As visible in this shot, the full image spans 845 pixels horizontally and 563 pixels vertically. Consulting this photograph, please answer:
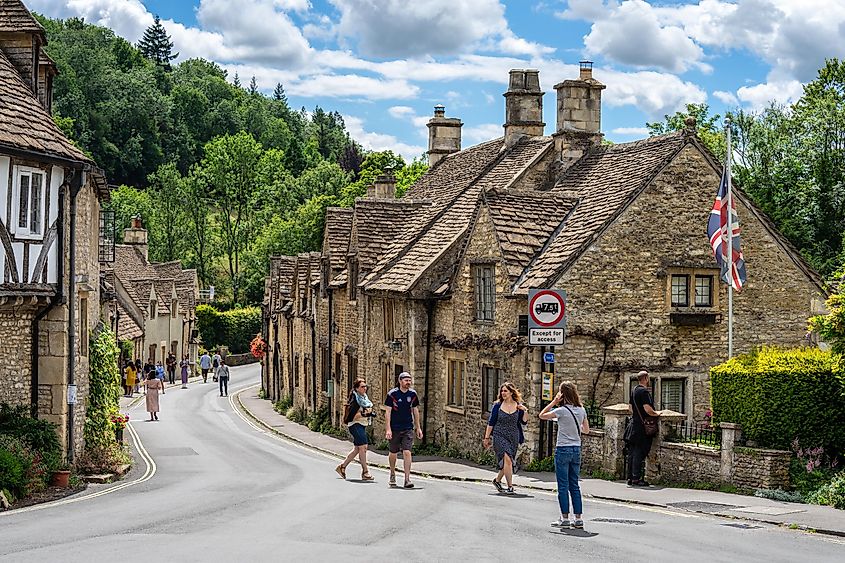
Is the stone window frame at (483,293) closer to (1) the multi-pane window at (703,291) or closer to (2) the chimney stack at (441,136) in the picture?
(1) the multi-pane window at (703,291)

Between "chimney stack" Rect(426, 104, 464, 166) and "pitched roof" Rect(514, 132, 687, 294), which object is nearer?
"pitched roof" Rect(514, 132, 687, 294)

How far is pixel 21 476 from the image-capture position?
2148 cm

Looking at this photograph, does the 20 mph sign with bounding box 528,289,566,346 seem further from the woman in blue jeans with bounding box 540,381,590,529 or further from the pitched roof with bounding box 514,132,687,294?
the woman in blue jeans with bounding box 540,381,590,529

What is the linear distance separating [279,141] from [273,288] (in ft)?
315

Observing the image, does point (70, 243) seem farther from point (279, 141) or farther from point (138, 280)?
point (279, 141)

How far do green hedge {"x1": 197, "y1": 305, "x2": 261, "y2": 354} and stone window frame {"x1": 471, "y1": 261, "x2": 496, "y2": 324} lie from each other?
65216mm

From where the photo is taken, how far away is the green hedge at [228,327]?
305 ft

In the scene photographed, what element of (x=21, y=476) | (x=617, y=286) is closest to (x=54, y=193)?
(x=21, y=476)

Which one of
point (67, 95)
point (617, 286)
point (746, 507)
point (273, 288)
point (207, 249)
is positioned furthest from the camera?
point (67, 95)

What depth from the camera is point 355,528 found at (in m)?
15.6

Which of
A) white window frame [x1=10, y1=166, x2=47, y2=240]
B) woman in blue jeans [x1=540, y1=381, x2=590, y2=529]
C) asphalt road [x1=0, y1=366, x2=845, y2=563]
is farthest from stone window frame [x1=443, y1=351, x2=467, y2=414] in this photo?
woman in blue jeans [x1=540, y1=381, x2=590, y2=529]

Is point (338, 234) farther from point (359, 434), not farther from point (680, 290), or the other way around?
point (359, 434)

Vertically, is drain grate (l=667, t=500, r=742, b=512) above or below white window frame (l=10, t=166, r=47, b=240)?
below

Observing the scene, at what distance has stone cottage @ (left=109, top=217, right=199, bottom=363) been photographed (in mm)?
69688
